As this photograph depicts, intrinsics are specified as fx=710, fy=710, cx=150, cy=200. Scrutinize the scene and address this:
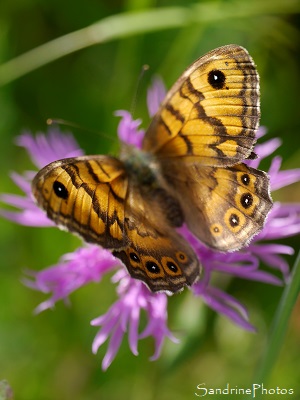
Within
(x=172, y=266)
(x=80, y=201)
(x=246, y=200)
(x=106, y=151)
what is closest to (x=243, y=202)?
(x=246, y=200)

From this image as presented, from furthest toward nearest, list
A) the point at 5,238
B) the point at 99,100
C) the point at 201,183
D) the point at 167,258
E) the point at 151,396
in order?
the point at 99,100 < the point at 5,238 < the point at 151,396 < the point at 201,183 < the point at 167,258

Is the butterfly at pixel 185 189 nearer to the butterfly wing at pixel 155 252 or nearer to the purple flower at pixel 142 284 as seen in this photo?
the butterfly wing at pixel 155 252

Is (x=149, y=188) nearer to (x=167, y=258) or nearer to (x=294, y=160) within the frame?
(x=167, y=258)

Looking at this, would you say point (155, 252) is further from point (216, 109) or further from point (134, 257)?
point (216, 109)

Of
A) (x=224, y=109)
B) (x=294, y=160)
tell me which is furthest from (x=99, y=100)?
(x=224, y=109)

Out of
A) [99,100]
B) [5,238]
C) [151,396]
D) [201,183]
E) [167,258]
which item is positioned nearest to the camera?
[167,258]

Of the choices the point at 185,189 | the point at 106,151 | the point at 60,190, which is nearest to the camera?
the point at 60,190
